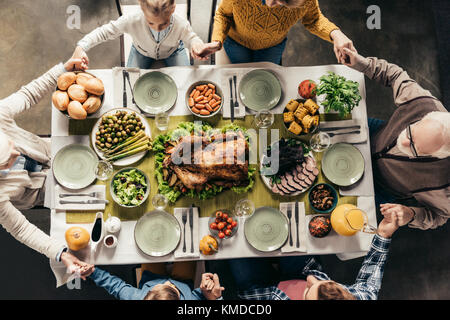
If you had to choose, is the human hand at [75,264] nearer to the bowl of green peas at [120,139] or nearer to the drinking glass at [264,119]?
the bowl of green peas at [120,139]

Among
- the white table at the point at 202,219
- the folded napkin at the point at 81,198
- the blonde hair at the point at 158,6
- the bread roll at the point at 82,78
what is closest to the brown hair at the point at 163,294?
the white table at the point at 202,219

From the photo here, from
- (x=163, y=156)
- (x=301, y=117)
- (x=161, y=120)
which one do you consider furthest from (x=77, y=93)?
(x=301, y=117)

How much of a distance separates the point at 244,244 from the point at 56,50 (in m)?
2.87

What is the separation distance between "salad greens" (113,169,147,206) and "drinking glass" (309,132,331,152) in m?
1.15

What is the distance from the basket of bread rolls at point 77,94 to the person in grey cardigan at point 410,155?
171cm

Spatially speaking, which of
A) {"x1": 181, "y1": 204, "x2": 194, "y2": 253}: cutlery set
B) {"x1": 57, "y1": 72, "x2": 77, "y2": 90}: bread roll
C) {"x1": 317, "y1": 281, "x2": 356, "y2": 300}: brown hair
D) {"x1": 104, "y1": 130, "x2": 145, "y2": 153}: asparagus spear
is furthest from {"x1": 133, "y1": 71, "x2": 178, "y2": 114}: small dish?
{"x1": 317, "y1": 281, "x2": 356, "y2": 300}: brown hair

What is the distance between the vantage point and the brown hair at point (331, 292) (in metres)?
1.97

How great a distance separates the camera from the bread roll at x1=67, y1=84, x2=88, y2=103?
2035 mm

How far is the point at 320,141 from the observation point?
221cm

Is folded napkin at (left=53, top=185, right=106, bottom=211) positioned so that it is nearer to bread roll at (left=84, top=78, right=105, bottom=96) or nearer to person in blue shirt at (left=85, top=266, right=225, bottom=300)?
person in blue shirt at (left=85, top=266, right=225, bottom=300)
